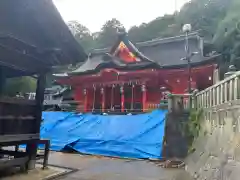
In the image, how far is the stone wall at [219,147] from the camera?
456 centimetres

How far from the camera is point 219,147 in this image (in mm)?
5461

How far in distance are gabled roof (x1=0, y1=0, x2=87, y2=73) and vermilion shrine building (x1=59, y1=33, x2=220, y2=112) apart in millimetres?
11368

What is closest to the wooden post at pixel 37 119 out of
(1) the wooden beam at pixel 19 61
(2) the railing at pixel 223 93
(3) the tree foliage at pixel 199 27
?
(1) the wooden beam at pixel 19 61

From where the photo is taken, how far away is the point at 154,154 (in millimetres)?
9445

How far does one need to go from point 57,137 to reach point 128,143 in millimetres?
3717

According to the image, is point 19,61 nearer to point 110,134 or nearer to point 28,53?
point 28,53

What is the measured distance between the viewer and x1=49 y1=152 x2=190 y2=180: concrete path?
22.4ft

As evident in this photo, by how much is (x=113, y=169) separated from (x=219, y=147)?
3.48 meters

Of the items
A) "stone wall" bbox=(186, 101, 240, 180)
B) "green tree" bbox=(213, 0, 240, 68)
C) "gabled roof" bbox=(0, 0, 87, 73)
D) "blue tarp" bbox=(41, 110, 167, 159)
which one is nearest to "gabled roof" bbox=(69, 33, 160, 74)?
"blue tarp" bbox=(41, 110, 167, 159)

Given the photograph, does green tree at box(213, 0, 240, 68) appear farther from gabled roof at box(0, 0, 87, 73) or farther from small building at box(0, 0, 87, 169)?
small building at box(0, 0, 87, 169)

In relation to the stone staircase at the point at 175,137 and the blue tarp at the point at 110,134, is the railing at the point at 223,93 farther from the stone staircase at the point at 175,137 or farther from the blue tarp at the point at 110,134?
the blue tarp at the point at 110,134

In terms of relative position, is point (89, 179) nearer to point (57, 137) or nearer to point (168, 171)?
point (168, 171)

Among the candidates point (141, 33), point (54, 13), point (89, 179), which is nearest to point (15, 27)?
point (54, 13)

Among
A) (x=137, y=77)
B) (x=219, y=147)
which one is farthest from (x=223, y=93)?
(x=137, y=77)
